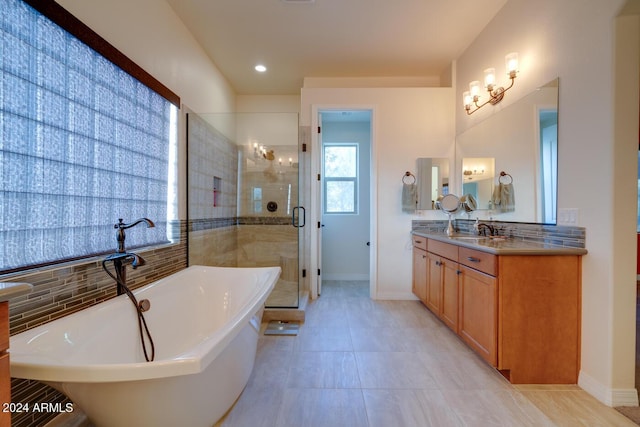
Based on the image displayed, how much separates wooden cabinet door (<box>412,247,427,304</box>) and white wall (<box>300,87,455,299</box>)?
132 millimetres

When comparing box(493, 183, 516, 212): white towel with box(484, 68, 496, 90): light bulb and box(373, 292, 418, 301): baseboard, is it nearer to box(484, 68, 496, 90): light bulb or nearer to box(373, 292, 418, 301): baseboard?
box(484, 68, 496, 90): light bulb

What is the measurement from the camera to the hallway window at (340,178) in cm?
444

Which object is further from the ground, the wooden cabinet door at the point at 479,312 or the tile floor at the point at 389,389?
the wooden cabinet door at the point at 479,312

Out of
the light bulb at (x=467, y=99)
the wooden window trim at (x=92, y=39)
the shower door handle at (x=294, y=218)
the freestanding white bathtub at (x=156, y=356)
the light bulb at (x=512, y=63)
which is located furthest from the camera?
the shower door handle at (x=294, y=218)

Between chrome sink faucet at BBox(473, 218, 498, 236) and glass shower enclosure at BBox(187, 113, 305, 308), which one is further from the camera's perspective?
glass shower enclosure at BBox(187, 113, 305, 308)

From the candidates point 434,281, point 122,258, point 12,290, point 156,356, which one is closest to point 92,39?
point 122,258

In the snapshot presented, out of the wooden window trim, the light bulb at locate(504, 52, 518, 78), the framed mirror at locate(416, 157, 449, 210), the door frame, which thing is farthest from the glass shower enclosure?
the light bulb at locate(504, 52, 518, 78)

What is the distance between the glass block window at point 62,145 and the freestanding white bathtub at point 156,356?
0.39 metres

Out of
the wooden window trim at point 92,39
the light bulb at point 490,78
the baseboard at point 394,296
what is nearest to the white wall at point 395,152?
the baseboard at point 394,296

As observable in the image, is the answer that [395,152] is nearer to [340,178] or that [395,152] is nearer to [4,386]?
[340,178]

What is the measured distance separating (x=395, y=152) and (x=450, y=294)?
177cm

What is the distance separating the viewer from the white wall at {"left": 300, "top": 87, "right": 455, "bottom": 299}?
128 inches

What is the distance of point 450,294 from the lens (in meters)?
2.28

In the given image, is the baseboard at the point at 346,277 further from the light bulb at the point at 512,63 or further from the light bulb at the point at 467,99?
the light bulb at the point at 512,63
